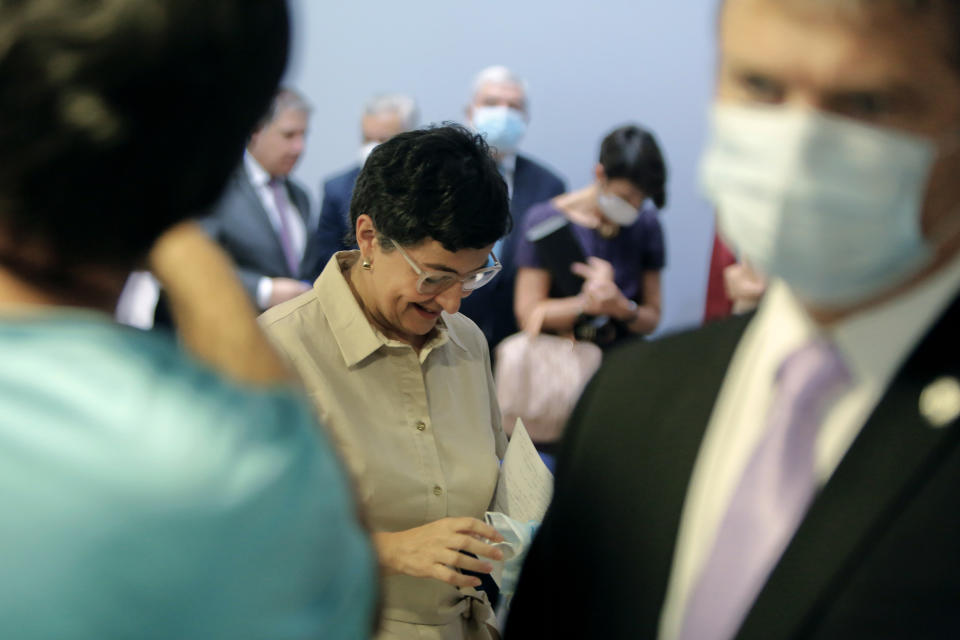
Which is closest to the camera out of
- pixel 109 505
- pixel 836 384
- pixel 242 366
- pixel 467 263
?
pixel 109 505

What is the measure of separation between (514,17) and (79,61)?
502cm

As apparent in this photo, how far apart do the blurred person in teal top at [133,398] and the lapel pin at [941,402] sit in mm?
515

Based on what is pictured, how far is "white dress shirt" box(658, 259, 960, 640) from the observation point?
95 centimetres

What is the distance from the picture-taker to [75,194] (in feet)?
2.40

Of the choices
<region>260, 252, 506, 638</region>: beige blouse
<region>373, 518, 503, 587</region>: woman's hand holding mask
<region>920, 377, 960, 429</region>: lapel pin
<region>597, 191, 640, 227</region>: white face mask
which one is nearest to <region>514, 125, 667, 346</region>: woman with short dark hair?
<region>597, 191, 640, 227</region>: white face mask

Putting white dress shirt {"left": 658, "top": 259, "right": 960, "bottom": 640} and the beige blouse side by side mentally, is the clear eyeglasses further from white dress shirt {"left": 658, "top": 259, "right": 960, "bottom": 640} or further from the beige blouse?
white dress shirt {"left": 658, "top": 259, "right": 960, "bottom": 640}

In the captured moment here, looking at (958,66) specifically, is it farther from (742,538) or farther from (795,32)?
(742,538)

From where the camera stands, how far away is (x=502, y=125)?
14.6 ft

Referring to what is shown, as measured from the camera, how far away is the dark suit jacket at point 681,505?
89 centimetres

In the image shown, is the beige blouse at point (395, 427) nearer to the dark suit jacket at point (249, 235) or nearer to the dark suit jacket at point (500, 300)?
the dark suit jacket at point (500, 300)

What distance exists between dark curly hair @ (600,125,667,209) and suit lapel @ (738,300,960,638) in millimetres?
2828

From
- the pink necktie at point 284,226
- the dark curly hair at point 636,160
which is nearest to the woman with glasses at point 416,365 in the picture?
the dark curly hair at point 636,160

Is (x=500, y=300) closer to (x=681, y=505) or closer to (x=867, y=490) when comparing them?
(x=681, y=505)

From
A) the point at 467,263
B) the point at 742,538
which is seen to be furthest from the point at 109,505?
the point at 467,263
